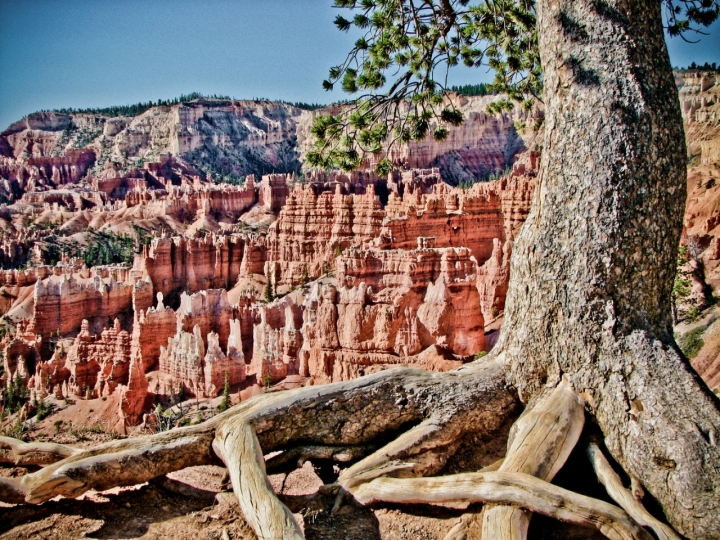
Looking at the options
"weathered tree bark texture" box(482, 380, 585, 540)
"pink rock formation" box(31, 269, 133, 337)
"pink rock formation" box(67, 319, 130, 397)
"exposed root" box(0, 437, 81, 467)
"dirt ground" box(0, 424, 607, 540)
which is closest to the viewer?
"weathered tree bark texture" box(482, 380, 585, 540)

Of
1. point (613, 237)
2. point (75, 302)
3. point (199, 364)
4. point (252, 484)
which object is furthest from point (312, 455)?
point (75, 302)

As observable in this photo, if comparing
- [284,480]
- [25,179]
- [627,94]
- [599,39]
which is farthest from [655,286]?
[25,179]

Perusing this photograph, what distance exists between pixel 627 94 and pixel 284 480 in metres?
4.55

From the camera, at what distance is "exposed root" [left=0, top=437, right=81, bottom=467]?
6.64 metres

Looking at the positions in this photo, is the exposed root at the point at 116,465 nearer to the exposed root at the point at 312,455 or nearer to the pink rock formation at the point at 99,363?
the exposed root at the point at 312,455

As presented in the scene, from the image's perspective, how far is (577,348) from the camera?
A: 6285 millimetres

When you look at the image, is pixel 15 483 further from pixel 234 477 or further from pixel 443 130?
Answer: pixel 443 130

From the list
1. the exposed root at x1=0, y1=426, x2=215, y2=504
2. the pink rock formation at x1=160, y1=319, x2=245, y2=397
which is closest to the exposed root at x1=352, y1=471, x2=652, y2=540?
the exposed root at x1=0, y1=426, x2=215, y2=504

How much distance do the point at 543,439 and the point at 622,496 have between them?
28.6 inches

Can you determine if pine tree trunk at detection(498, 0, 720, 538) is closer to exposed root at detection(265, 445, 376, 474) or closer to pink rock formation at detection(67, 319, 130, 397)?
exposed root at detection(265, 445, 376, 474)

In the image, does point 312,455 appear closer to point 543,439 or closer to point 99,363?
point 543,439

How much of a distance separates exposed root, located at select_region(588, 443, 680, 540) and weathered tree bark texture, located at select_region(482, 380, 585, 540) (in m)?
0.24

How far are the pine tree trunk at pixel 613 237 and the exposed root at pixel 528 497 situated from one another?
1.95 feet

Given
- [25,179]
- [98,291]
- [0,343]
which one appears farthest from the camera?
[25,179]
